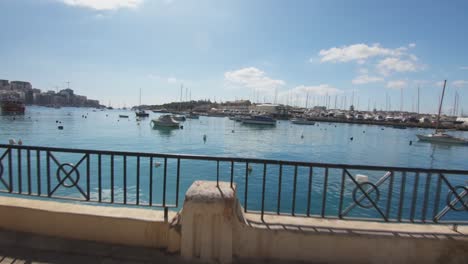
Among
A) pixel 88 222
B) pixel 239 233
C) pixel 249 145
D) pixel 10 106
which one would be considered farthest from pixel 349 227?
pixel 10 106

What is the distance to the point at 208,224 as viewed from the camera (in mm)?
2686

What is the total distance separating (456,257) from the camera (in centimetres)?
280

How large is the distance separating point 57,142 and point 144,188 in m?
22.8

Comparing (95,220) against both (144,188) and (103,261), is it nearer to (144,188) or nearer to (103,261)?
(103,261)

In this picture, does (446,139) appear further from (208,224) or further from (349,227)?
(208,224)

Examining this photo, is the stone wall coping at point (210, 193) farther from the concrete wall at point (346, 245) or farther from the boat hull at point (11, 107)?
the boat hull at point (11, 107)

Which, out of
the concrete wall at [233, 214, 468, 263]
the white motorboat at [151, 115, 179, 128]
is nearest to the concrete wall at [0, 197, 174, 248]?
the concrete wall at [233, 214, 468, 263]

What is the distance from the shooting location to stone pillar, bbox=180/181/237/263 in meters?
2.65

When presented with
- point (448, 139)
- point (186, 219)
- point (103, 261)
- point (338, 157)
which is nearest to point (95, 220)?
point (103, 261)

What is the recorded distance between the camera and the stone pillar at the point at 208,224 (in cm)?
265

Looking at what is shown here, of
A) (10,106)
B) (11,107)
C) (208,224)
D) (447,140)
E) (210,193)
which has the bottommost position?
(447,140)

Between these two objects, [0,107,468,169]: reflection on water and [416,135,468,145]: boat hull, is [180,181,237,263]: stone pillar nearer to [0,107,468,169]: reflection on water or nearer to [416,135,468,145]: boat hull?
[0,107,468,169]: reflection on water

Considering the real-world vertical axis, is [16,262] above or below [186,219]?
below

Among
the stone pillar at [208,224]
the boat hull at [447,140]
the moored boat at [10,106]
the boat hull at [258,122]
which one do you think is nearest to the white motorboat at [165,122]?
the boat hull at [258,122]
